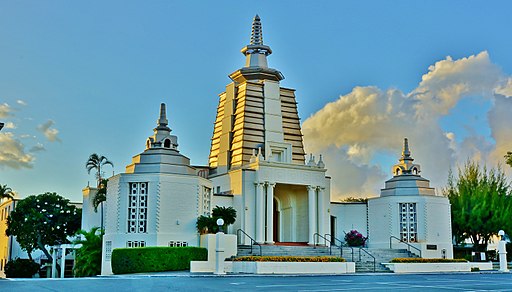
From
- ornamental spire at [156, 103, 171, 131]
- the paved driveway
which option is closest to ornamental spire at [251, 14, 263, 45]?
ornamental spire at [156, 103, 171, 131]

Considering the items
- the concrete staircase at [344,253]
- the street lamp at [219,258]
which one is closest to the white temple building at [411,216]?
the concrete staircase at [344,253]

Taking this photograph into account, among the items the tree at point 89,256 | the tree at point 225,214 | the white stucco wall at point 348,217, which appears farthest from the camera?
the white stucco wall at point 348,217

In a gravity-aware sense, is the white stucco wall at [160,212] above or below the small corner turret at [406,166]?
below

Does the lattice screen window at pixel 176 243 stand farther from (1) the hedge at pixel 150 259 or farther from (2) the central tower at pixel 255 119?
(2) the central tower at pixel 255 119

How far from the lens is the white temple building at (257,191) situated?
3597 cm

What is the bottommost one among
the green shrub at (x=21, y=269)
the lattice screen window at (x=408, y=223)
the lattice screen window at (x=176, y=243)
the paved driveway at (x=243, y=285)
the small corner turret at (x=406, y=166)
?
the green shrub at (x=21, y=269)

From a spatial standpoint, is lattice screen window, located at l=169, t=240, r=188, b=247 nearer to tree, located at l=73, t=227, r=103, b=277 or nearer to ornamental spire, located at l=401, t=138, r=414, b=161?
tree, located at l=73, t=227, r=103, b=277

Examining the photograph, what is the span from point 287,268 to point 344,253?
349 inches

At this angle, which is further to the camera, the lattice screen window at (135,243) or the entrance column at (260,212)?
the entrance column at (260,212)

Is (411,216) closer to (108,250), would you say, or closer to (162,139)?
(162,139)

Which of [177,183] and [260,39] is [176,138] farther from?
[260,39]

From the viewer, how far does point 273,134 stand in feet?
151

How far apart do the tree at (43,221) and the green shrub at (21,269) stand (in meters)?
1.37

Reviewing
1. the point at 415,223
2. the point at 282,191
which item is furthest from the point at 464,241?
the point at 282,191
